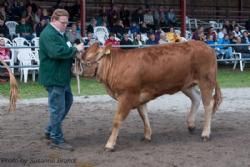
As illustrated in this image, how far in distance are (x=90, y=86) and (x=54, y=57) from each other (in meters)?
8.33

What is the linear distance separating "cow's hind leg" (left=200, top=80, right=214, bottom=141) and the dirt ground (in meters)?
0.15

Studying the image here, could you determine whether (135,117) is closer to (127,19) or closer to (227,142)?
(227,142)

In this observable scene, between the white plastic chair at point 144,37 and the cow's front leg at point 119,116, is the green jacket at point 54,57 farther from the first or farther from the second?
the white plastic chair at point 144,37

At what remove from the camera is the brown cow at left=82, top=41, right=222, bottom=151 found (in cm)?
775

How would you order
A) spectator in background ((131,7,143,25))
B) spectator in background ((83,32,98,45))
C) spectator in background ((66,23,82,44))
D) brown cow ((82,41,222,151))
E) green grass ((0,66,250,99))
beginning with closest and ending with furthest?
brown cow ((82,41,222,151)) < green grass ((0,66,250,99)) < spectator in background ((83,32,98,45)) < spectator in background ((66,23,82,44)) < spectator in background ((131,7,143,25))

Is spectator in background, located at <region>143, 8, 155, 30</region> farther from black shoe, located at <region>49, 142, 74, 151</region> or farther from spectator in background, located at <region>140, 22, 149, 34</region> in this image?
black shoe, located at <region>49, 142, 74, 151</region>

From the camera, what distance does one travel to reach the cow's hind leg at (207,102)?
8.37m

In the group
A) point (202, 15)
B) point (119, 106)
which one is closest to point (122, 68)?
point (119, 106)

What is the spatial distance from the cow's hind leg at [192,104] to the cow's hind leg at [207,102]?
1.27ft

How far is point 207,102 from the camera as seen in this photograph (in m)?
8.59

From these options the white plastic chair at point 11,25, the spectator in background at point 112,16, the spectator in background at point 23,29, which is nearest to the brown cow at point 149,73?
the spectator in background at point 23,29

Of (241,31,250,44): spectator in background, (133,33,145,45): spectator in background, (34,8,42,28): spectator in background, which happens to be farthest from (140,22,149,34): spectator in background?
(34,8,42,28): spectator in background

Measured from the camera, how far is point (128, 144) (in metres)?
8.01

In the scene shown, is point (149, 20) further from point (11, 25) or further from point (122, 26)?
point (11, 25)
